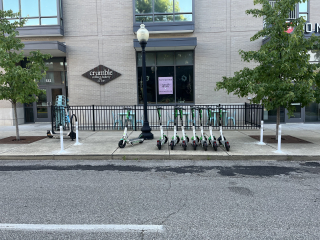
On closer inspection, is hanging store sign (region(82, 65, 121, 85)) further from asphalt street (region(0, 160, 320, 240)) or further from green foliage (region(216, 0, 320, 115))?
asphalt street (region(0, 160, 320, 240))

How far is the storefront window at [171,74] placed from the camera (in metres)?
14.7

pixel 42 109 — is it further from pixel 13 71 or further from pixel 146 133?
pixel 146 133

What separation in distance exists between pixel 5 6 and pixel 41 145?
9952mm

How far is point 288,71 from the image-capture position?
8430 millimetres

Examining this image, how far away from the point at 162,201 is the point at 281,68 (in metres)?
6.26

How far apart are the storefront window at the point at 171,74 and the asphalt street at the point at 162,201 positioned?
27.4 ft

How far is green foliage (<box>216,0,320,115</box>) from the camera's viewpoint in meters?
8.02

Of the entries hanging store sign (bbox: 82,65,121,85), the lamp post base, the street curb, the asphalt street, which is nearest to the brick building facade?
hanging store sign (bbox: 82,65,121,85)

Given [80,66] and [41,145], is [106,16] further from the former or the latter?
[41,145]

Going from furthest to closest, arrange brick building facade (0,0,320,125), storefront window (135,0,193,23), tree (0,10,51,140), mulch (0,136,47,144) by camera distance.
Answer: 1. brick building facade (0,0,320,125)
2. storefront window (135,0,193,23)
3. mulch (0,136,47,144)
4. tree (0,10,51,140)

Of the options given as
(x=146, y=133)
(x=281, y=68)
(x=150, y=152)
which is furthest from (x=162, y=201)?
(x=281, y=68)

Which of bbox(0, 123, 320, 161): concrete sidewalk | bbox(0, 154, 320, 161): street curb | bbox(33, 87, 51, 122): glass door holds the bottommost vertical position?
bbox(0, 154, 320, 161): street curb

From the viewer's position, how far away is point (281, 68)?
811cm

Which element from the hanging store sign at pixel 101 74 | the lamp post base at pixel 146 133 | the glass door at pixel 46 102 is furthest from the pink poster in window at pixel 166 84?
the glass door at pixel 46 102
